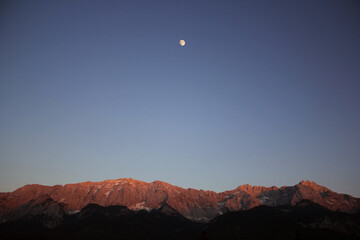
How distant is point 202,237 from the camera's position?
306 ft

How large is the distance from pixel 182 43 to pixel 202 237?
13183 cm

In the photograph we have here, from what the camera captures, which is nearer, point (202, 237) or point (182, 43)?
point (202, 237)

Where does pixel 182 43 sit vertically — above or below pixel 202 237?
above

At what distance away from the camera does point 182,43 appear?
187625 mm
